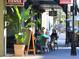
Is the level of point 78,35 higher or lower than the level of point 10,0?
lower

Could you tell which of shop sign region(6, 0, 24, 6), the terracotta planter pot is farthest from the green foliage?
shop sign region(6, 0, 24, 6)

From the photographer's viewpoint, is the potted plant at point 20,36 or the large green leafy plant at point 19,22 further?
the large green leafy plant at point 19,22

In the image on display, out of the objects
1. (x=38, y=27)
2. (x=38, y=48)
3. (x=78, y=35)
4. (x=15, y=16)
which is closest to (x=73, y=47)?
(x=38, y=48)

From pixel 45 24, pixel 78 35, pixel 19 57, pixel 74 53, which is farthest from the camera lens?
pixel 45 24

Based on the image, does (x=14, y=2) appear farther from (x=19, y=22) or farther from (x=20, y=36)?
(x=20, y=36)

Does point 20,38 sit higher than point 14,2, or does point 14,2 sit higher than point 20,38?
point 14,2

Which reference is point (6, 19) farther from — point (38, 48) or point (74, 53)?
point (74, 53)

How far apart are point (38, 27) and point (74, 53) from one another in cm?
708

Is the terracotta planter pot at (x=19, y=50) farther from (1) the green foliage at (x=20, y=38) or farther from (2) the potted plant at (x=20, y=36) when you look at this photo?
(1) the green foliage at (x=20, y=38)

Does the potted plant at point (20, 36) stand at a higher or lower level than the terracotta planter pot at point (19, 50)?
higher

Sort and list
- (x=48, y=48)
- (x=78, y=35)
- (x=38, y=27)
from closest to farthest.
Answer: (x=48, y=48) → (x=38, y=27) → (x=78, y=35)

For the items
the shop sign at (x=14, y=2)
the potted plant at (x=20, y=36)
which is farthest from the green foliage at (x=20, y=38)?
the shop sign at (x=14, y=2)

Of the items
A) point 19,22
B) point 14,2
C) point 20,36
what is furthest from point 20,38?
point 14,2

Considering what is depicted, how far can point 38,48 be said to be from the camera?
20109mm
